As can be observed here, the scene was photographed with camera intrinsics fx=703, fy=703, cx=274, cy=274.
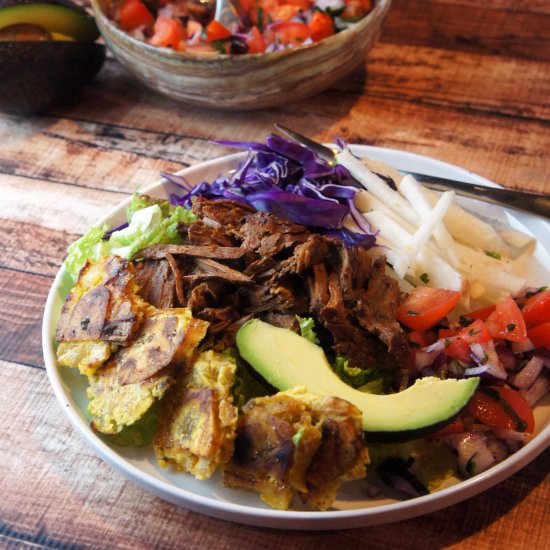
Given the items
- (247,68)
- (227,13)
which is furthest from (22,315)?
(227,13)

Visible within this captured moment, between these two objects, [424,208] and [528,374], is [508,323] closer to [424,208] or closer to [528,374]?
[528,374]

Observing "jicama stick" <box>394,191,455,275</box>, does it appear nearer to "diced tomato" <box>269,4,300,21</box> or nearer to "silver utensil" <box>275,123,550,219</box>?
"silver utensil" <box>275,123,550,219</box>

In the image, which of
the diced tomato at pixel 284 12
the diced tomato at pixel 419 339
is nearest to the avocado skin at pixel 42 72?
the diced tomato at pixel 284 12

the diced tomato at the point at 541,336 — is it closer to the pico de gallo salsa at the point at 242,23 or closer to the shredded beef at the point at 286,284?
the shredded beef at the point at 286,284

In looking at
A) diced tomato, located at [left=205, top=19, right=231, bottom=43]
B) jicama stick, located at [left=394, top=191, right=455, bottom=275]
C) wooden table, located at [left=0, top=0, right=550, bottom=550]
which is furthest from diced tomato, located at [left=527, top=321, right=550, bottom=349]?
diced tomato, located at [left=205, top=19, right=231, bottom=43]

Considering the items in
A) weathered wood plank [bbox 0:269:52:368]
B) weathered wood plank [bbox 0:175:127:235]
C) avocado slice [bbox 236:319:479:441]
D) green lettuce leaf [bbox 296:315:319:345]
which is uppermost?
avocado slice [bbox 236:319:479:441]
